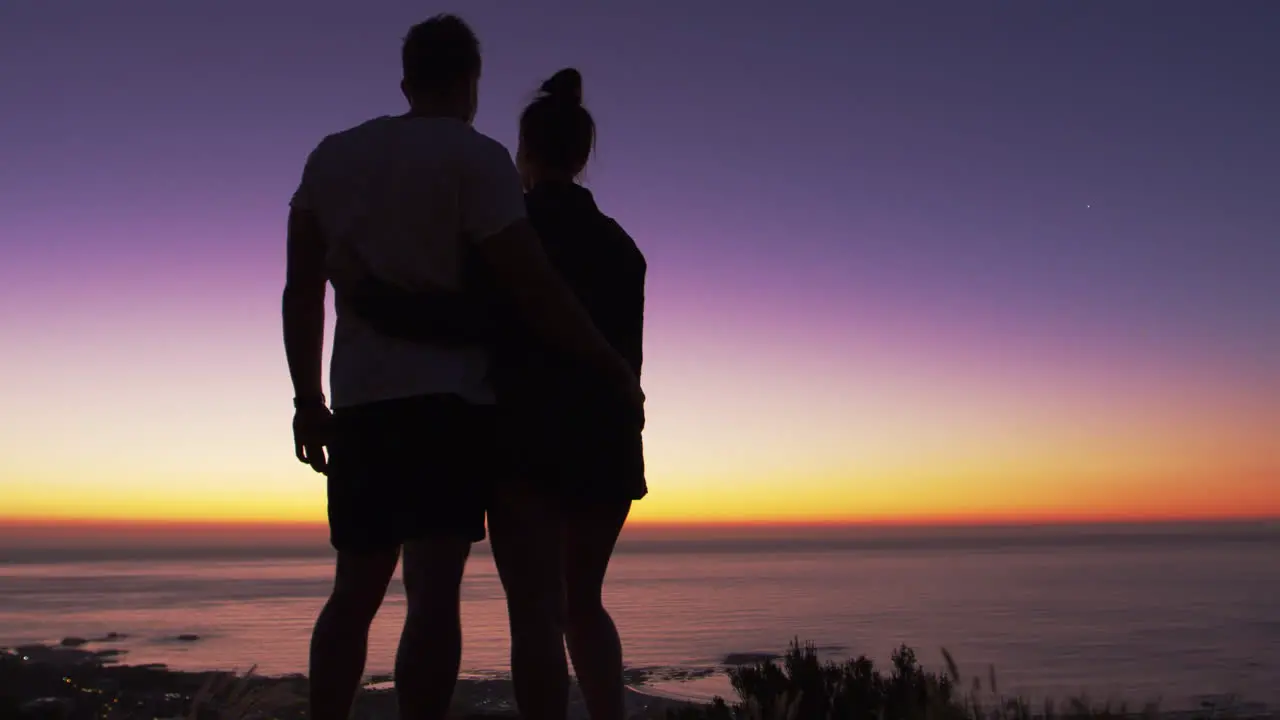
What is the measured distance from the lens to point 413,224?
2.57m

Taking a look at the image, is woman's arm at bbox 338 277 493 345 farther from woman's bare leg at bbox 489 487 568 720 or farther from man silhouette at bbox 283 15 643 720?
woman's bare leg at bbox 489 487 568 720

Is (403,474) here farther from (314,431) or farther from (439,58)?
(439,58)

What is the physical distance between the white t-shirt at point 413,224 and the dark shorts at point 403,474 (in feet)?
0.18

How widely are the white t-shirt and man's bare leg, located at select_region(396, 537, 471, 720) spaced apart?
1.25 ft

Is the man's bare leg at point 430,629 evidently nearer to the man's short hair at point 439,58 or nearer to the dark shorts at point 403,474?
the dark shorts at point 403,474

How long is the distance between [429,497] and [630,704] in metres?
12.6

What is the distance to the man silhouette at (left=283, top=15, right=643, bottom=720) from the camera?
8.03 feet

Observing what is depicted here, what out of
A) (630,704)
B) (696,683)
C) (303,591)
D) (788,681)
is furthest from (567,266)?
(303,591)

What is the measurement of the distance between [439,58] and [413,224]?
1.62 ft

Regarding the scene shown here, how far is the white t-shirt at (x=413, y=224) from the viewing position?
2.51 m

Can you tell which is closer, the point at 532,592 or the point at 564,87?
the point at 532,592

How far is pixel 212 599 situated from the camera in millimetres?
62250

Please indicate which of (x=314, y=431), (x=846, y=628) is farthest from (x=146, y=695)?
(x=846, y=628)

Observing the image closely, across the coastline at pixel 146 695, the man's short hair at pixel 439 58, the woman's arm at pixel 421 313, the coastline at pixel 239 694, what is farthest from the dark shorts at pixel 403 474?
the coastline at pixel 146 695
